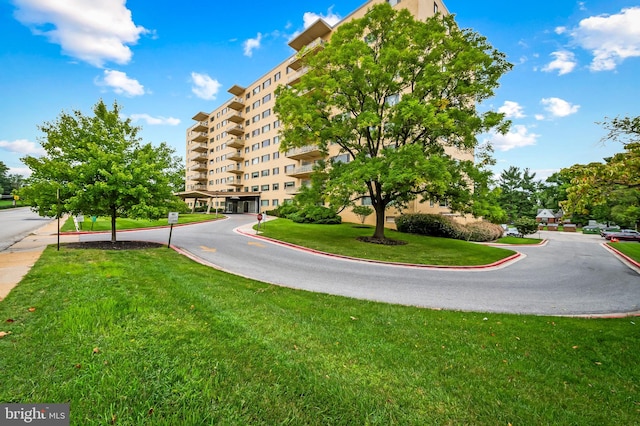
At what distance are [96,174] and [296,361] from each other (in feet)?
41.1

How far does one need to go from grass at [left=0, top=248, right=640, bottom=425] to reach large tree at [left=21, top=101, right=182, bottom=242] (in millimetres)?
5874

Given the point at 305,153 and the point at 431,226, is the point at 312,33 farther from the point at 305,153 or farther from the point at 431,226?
the point at 431,226

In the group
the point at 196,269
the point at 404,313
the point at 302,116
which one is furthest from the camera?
the point at 302,116

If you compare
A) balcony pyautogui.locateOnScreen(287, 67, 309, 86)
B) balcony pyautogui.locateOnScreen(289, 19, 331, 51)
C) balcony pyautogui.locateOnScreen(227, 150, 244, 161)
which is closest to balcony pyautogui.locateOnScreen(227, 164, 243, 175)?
balcony pyautogui.locateOnScreen(227, 150, 244, 161)

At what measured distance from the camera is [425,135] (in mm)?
17969

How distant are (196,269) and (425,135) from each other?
16063 millimetres

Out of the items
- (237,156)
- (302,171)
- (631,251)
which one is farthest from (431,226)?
(237,156)

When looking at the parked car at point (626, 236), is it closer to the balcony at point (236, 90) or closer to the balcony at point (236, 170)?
the balcony at point (236, 170)

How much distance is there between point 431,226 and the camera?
2445 cm

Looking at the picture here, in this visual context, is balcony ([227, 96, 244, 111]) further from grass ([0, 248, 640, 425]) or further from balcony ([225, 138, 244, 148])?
grass ([0, 248, 640, 425])

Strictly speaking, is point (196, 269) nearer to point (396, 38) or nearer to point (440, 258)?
point (440, 258)

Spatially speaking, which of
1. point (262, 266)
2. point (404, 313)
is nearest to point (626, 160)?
point (404, 313)

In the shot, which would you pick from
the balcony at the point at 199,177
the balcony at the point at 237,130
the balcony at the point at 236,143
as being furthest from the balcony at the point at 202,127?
the balcony at the point at 236,143

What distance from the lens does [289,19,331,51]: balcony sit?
33.5 meters
